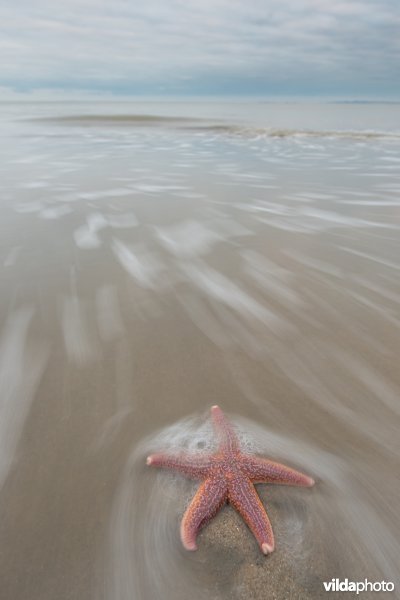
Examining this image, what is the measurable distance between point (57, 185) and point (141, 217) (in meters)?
4.31

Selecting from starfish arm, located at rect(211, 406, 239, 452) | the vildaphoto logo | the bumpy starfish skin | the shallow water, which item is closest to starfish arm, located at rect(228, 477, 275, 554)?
the bumpy starfish skin

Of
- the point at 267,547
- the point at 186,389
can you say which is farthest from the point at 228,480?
the point at 186,389

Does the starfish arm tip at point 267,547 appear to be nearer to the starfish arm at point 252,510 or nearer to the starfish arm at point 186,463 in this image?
the starfish arm at point 252,510

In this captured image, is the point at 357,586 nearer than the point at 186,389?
Yes

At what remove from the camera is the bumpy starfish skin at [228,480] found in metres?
2.27

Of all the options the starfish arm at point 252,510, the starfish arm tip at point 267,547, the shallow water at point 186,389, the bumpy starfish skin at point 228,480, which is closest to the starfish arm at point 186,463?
the bumpy starfish skin at point 228,480

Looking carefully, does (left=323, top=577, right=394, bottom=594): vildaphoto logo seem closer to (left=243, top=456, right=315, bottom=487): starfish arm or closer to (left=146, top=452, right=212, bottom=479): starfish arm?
(left=243, top=456, right=315, bottom=487): starfish arm

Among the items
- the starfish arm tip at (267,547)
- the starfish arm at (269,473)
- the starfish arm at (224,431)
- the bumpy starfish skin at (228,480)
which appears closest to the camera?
the starfish arm tip at (267,547)

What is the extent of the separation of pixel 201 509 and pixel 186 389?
1309 millimetres

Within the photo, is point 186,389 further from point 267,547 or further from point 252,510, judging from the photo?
point 267,547

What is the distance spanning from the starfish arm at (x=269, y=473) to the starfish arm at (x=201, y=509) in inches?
8.3

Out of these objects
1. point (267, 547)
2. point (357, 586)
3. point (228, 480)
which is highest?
point (228, 480)

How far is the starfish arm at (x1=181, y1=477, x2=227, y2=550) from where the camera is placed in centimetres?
230

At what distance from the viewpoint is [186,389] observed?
11.7 feet
